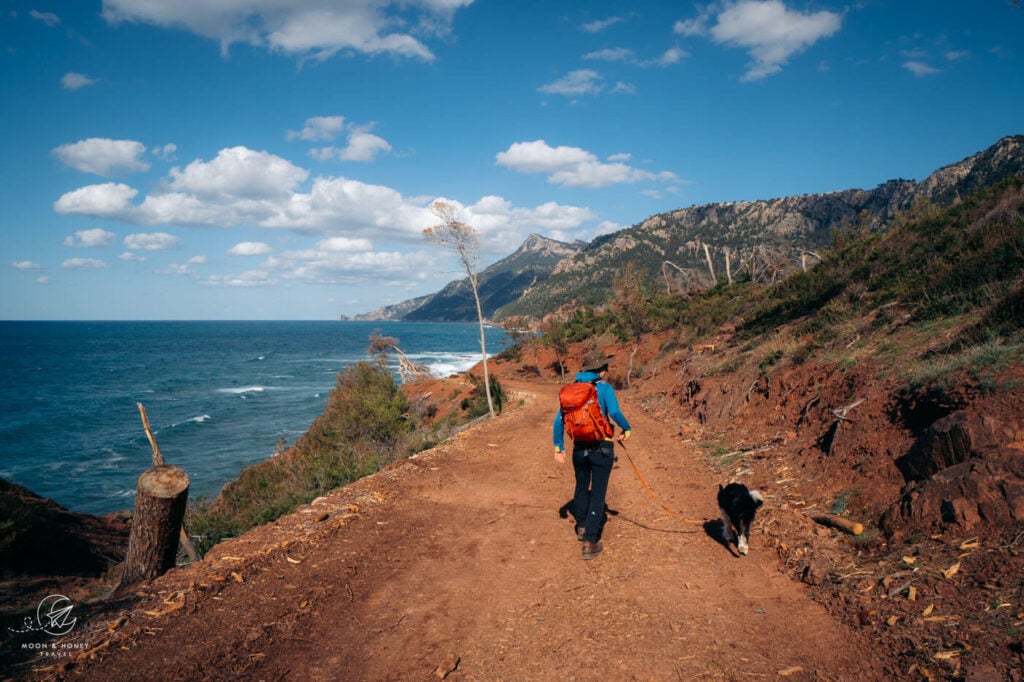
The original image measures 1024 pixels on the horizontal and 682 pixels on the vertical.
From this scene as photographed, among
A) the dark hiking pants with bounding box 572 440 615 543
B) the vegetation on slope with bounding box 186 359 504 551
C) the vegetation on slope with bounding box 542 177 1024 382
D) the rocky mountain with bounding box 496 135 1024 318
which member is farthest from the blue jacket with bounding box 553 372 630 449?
the rocky mountain with bounding box 496 135 1024 318

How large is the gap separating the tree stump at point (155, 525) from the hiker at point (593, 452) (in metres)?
4.31

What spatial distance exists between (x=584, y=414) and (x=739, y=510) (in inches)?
77.0

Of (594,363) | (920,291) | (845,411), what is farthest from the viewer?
(920,291)

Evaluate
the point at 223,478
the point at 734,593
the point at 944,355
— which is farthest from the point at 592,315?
the point at 734,593

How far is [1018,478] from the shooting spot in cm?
421

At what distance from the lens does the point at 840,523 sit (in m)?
5.29

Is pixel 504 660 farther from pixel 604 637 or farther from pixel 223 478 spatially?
pixel 223 478

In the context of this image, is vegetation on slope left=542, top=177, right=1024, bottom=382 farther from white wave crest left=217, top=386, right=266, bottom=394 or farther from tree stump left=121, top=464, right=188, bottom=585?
white wave crest left=217, top=386, right=266, bottom=394

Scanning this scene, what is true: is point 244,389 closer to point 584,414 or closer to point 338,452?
point 338,452

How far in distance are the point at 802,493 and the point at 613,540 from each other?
2.65m

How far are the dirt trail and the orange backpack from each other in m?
1.39

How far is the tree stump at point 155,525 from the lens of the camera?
530 centimetres

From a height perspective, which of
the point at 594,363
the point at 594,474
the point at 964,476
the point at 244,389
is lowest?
the point at 244,389

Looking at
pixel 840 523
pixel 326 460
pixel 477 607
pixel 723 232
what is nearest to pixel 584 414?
pixel 477 607
